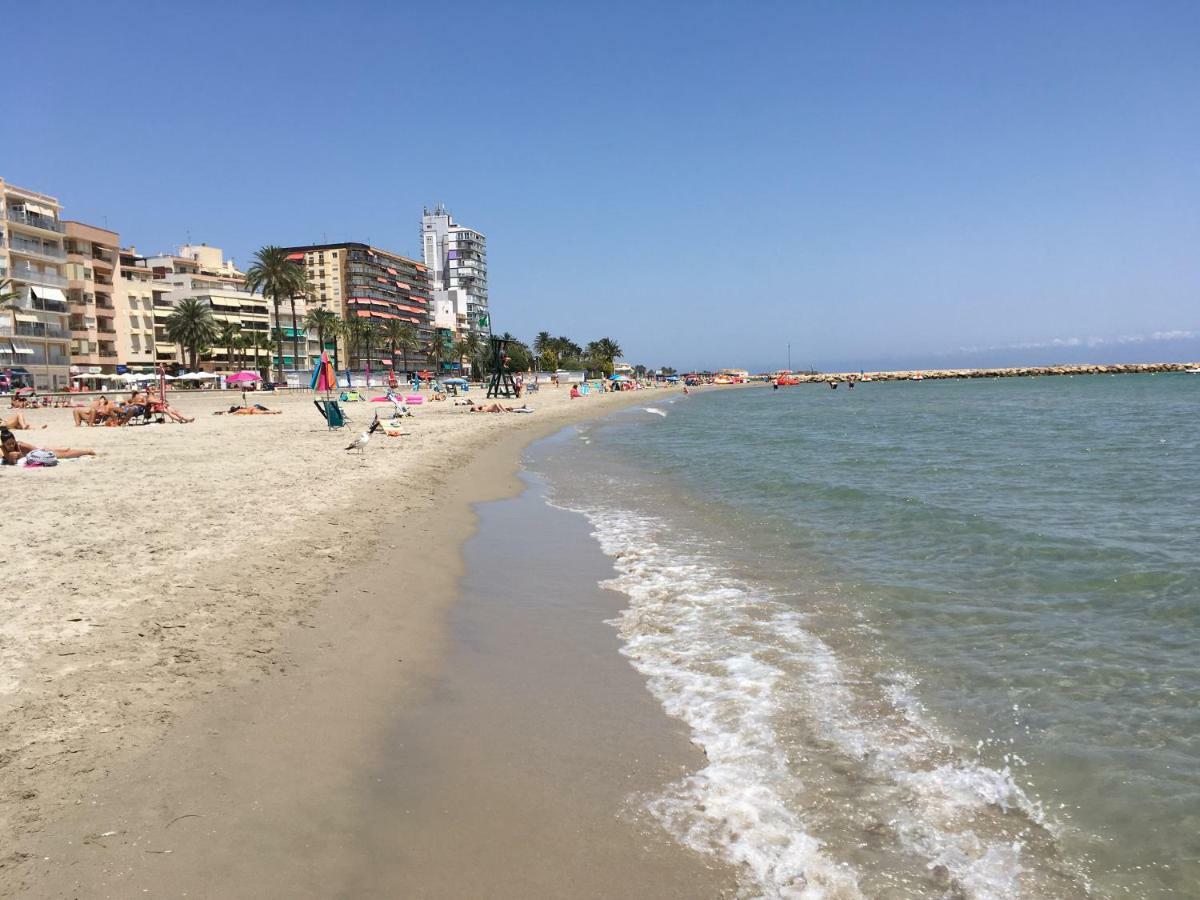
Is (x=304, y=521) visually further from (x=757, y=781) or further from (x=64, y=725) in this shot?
(x=757, y=781)

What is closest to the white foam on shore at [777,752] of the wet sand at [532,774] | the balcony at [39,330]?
the wet sand at [532,774]

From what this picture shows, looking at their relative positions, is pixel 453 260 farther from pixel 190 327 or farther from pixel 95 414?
pixel 95 414

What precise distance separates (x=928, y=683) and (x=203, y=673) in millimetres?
5282

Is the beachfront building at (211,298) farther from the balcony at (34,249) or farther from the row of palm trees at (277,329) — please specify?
the balcony at (34,249)

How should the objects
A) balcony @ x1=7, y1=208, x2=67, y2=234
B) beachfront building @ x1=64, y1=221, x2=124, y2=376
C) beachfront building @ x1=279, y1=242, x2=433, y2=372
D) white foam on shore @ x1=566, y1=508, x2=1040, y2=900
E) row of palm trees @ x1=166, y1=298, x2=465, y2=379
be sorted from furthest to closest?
beachfront building @ x1=279, y1=242, x2=433, y2=372 < row of palm trees @ x1=166, y1=298, x2=465, y2=379 < beachfront building @ x1=64, y1=221, x2=124, y2=376 < balcony @ x1=7, y1=208, x2=67, y2=234 < white foam on shore @ x1=566, y1=508, x2=1040, y2=900

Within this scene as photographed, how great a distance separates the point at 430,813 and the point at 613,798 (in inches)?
38.1

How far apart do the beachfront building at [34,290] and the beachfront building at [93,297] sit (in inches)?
44.2

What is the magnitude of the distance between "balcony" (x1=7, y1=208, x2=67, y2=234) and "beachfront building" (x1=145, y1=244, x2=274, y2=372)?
56.7 feet

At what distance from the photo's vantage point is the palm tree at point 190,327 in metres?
81.4

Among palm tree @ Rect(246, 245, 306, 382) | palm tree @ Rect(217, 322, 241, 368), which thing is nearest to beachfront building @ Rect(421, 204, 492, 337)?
palm tree @ Rect(217, 322, 241, 368)

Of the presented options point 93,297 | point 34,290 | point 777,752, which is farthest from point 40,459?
point 93,297

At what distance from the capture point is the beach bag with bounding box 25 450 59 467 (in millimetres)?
15586

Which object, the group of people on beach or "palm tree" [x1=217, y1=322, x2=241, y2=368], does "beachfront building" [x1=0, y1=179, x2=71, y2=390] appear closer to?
"palm tree" [x1=217, y1=322, x2=241, y2=368]

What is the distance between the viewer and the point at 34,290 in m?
66.2
